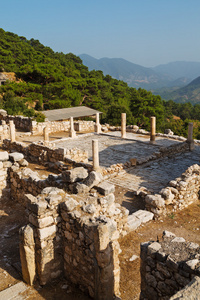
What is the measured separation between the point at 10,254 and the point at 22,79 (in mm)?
40202

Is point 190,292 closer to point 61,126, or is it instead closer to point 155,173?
point 155,173

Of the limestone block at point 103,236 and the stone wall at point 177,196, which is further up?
the limestone block at point 103,236

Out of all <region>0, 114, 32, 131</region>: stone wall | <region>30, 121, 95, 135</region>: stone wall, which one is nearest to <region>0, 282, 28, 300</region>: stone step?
<region>30, 121, 95, 135</region>: stone wall

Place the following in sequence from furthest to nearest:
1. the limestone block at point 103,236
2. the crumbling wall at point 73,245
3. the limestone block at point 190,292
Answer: the crumbling wall at point 73,245
the limestone block at point 103,236
the limestone block at point 190,292

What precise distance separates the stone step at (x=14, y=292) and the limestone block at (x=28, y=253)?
14 centimetres

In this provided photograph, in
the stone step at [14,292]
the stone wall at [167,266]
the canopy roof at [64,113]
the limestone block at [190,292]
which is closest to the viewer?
the limestone block at [190,292]

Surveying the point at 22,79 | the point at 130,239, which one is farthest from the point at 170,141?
the point at 22,79

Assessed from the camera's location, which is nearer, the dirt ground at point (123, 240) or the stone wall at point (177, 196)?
the dirt ground at point (123, 240)

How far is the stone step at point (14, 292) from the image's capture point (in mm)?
5137

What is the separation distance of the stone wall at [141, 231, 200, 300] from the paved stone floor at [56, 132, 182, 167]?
11.0 m

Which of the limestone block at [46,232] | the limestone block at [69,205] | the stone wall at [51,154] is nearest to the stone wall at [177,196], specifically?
the limestone block at [69,205]

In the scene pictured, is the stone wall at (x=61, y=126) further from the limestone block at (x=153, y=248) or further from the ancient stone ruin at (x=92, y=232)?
the limestone block at (x=153, y=248)

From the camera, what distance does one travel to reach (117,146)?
1942 centimetres

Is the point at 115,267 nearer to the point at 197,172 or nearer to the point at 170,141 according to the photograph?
the point at 197,172
